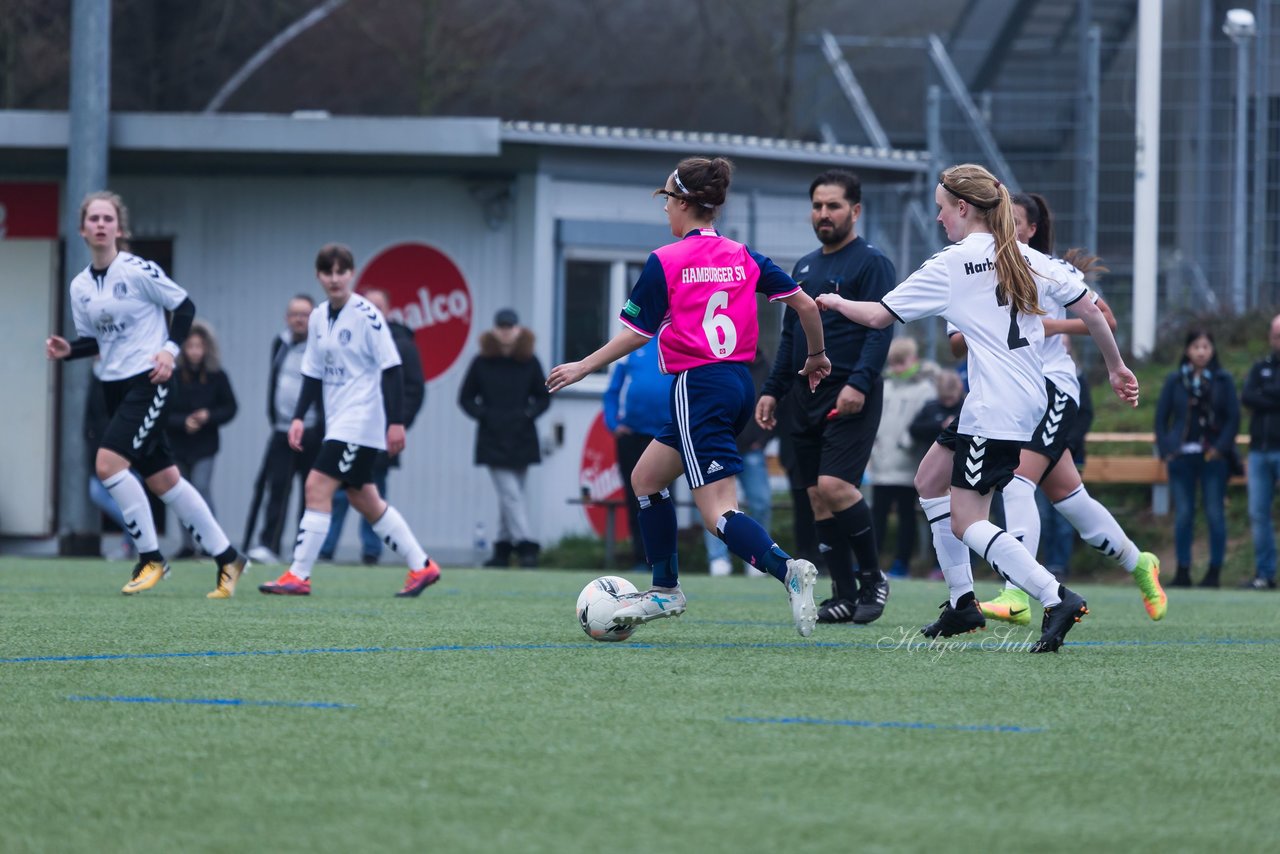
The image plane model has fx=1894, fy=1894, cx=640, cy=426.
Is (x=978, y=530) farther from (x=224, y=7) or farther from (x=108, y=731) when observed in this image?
(x=224, y=7)

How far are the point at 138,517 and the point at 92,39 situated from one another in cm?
840

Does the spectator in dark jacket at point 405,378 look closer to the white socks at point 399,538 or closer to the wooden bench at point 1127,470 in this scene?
the white socks at point 399,538

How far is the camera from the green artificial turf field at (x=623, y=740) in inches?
140

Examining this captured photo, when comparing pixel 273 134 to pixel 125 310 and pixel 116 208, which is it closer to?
pixel 116 208

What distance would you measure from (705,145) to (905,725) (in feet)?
43.8

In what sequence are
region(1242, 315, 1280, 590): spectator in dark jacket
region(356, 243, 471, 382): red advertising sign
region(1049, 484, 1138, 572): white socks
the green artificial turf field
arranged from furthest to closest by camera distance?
region(356, 243, 471, 382): red advertising sign < region(1242, 315, 1280, 590): spectator in dark jacket < region(1049, 484, 1138, 572): white socks < the green artificial turf field

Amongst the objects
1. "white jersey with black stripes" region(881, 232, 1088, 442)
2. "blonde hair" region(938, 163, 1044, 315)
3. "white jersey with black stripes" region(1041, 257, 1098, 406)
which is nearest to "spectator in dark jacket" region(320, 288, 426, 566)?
"white jersey with black stripes" region(1041, 257, 1098, 406)

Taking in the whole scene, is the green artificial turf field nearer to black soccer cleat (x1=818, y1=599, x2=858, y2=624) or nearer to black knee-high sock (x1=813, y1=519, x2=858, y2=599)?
black soccer cleat (x1=818, y1=599, x2=858, y2=624)

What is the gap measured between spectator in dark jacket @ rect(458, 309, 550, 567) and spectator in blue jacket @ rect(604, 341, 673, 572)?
1.08 meters

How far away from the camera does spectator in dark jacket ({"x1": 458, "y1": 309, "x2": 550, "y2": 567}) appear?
16.0m

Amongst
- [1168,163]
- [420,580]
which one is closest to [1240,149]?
[1168,163]

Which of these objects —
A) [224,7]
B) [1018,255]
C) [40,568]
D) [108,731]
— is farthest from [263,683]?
[224,7]

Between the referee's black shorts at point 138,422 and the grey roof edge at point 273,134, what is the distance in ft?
23.3

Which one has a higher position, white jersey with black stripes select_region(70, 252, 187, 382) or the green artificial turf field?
white jersey with black stripes select_region(70, 252, 187, 382)
